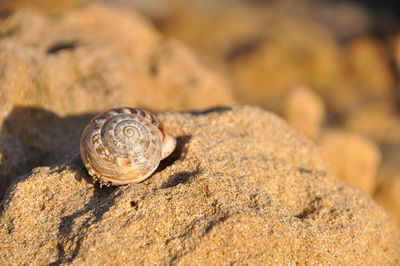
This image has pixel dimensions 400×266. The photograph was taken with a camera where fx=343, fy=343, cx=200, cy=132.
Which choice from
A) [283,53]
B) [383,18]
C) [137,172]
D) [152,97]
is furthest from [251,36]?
[137,172]

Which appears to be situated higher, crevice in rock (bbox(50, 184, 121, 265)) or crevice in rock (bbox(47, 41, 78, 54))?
crevice in rock (bbox(50, 184, 121, 265))

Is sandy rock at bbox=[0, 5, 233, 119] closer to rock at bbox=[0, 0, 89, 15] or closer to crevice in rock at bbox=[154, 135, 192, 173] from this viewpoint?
rock at bbox=[0, 0, 89, 15]

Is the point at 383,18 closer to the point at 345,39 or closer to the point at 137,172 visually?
the point at 345,39

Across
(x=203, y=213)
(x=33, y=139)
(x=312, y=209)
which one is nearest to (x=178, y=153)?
(x=203, y=213)

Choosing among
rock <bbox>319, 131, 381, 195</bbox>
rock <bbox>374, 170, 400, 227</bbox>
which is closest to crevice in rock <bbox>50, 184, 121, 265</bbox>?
rock <bbox>319, 131, 381, 195</bbox>

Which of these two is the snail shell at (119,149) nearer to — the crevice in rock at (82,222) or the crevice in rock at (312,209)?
the crevice in rock at (82,222)

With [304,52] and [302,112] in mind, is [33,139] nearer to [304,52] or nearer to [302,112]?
[302,112]
